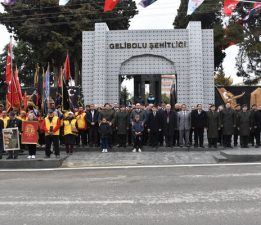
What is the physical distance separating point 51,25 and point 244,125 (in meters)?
28.6

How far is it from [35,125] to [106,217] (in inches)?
362

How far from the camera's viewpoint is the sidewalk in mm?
14922

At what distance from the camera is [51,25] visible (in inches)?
1710

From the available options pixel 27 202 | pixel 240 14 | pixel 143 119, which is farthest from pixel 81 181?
pixel 240 14

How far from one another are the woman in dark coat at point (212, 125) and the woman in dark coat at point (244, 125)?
944 mm

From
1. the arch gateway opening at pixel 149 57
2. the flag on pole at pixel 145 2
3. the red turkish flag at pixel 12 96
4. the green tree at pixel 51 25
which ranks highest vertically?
the green tree at pixel 51 25

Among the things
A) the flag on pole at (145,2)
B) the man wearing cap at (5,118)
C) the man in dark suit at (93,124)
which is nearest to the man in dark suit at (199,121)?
the man in dark suit at (93,124)

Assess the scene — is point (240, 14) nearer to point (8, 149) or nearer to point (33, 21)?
point (33, 21)

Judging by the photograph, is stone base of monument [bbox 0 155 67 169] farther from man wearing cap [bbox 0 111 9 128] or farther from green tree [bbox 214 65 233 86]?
green tree [bbox 214 65 233 86]

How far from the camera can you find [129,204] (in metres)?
8.24

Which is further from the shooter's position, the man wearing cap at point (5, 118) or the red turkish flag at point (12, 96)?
the red turkish flag at point (12, 96)

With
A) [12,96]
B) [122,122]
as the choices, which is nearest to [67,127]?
[122,122]

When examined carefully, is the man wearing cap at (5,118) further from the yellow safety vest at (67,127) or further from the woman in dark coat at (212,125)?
the woman in dark coat at (212,125)

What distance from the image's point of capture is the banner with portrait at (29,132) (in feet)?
51.8
